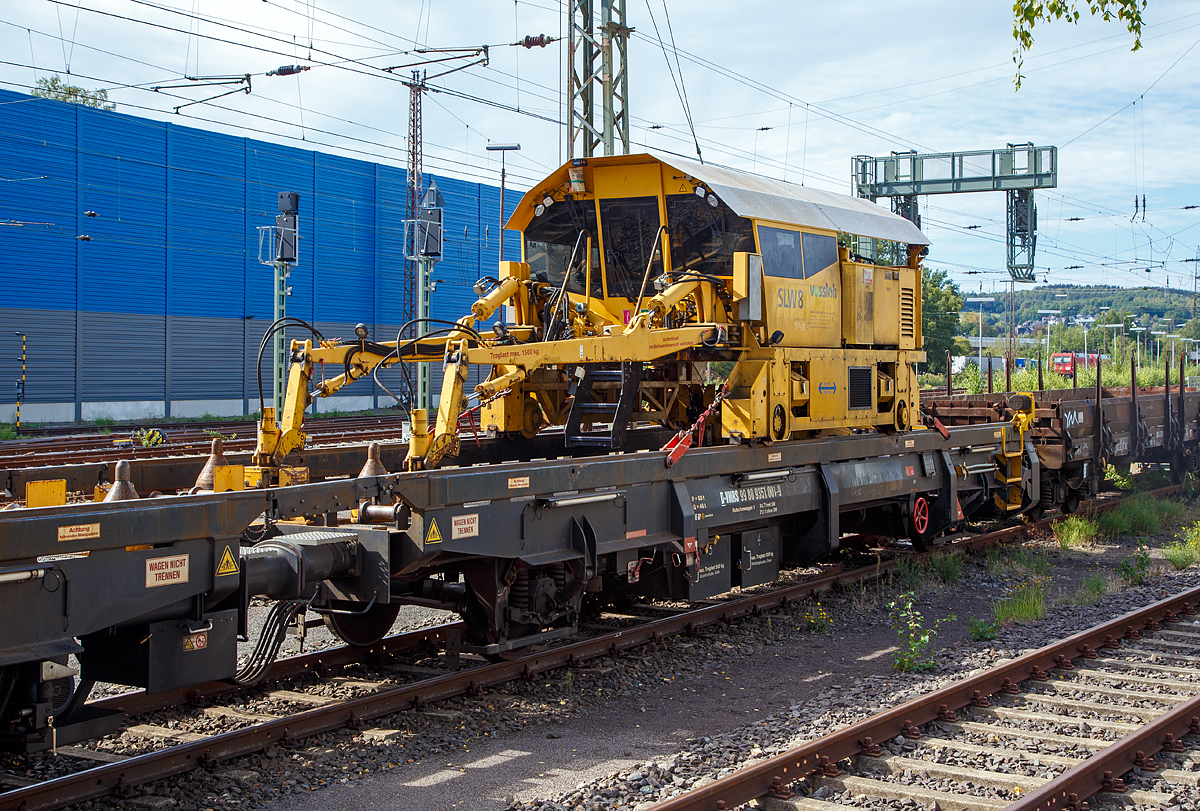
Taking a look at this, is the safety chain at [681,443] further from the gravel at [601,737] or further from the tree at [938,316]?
the tree at [938,316]

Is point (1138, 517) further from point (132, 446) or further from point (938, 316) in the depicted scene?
point (938, 316)

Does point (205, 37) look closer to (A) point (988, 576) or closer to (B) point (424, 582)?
(B) point (424, 582)

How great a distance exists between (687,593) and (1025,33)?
16.9 ft

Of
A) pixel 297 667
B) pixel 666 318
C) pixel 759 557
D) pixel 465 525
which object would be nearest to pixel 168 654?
pixel 465 525

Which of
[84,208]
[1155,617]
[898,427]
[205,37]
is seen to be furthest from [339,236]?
[1155,617]

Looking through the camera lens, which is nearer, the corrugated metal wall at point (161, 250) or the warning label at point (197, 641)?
the warning label at point (197, 641)

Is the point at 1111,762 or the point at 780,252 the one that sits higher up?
the point at 780,252

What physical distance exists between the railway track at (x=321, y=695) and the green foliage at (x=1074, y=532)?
6.72m

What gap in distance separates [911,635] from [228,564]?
543 cm

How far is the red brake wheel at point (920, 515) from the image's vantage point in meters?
11.7

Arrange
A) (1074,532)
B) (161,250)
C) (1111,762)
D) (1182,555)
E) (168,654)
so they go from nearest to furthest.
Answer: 1. (168,654)
2. (1111,762)
3. (1182,555)
4. (1074,532)
5. (161,250)

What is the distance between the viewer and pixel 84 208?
113ft

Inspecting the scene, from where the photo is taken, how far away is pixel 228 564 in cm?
525

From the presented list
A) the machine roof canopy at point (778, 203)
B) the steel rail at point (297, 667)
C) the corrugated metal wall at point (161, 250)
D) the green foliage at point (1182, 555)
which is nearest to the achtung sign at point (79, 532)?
the steel rail at point (297, 667)
